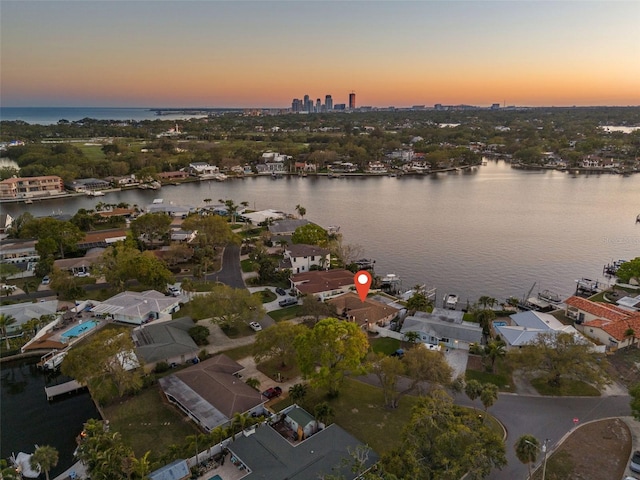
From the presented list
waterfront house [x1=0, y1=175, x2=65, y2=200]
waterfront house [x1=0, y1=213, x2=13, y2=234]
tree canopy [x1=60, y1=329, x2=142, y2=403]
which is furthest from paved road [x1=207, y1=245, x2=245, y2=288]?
waterfront house [x1=0, y1=175, x2=65, y2=200]

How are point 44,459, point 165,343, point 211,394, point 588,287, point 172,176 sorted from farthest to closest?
point 172,176 < point 588,287 < point 165,343 < point 211,394 < point 44,459

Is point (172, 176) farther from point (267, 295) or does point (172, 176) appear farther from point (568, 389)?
point (568, 389)

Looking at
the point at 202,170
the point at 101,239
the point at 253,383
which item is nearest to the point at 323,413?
the point at 253,383

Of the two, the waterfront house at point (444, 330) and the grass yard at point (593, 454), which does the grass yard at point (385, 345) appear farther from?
the grass yard at point (593, 454)

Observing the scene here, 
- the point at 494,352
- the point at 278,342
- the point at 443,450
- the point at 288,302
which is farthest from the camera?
the point at 288,302

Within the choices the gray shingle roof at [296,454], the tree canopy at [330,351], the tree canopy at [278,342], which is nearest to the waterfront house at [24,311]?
the tree canopy at [278,342]

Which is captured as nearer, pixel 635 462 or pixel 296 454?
pixel 296 454

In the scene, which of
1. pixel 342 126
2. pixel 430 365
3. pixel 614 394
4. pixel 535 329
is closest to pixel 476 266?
pixel 535 329
